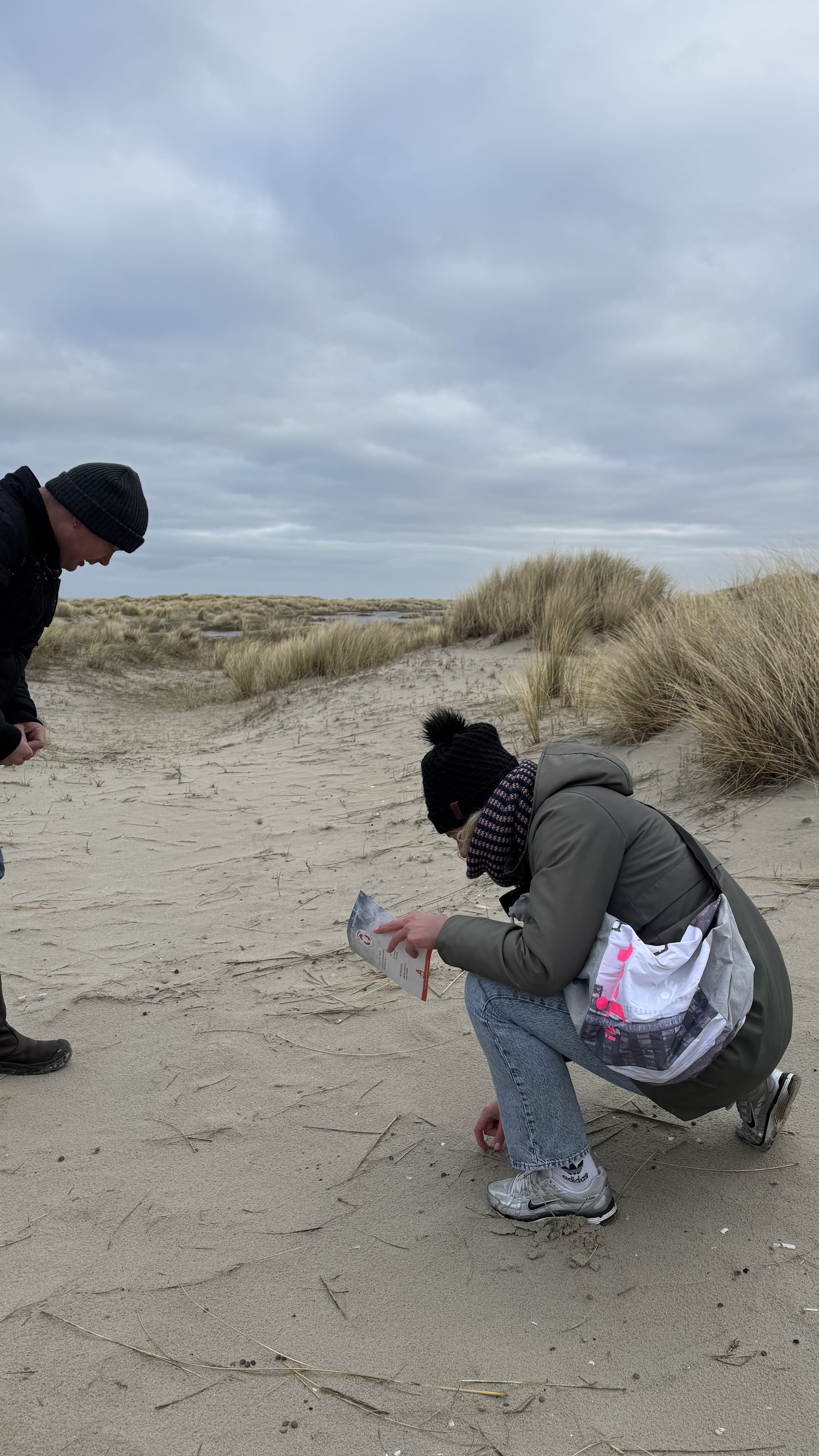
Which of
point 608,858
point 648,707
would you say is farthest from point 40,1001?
point 648,707

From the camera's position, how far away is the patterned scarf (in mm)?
1919

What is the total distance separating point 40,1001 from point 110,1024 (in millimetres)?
396

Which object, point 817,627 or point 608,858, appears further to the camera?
point 817,627

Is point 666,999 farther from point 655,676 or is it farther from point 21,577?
point 655,676

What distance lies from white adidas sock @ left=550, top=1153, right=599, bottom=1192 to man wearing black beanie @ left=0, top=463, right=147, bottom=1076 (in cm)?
184

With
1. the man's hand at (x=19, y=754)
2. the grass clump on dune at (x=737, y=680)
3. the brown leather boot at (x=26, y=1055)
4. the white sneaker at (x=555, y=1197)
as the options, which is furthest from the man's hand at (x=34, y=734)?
the grass clump on dune at (x=737, y=680)

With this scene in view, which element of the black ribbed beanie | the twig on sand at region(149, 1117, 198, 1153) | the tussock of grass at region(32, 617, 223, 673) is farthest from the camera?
the tussock of grass at region(32, 617, 223, 673)

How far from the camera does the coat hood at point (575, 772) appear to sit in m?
1.87

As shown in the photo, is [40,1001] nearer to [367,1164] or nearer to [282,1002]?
[282,1002]

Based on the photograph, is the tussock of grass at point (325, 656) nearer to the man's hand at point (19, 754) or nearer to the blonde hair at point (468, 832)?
the man's hand at point (19, 754)

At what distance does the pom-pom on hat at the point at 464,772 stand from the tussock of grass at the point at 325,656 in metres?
10.0

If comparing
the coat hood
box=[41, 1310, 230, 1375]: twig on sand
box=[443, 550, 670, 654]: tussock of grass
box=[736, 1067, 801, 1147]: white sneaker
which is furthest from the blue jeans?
box=[443, 550, 670, 654]: tussock of grass

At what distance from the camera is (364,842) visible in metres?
5.47

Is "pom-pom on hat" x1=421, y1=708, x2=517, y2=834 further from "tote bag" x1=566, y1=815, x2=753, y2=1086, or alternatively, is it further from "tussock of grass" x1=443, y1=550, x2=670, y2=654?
"tussock of grass" x1=443, y1=550, x2=670, y2=654
